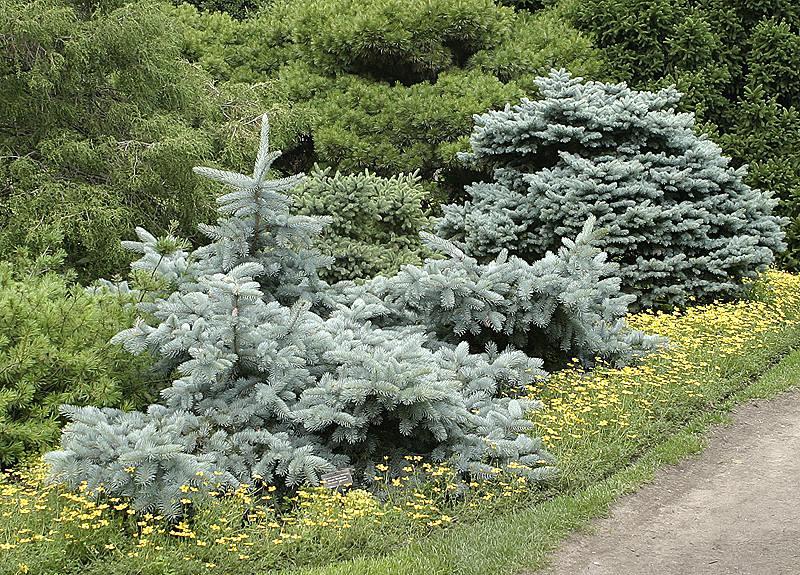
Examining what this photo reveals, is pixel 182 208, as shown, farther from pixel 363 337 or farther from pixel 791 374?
pixel 791 374

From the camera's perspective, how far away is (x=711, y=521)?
4.05 meters

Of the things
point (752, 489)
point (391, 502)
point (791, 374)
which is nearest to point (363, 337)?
point (391, 502)

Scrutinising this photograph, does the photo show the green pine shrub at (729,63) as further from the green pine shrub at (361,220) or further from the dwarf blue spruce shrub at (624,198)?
the green pine shrub at (361,220)

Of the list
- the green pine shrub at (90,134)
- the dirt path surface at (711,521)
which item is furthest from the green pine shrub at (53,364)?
the dirt path surface at (711,521)

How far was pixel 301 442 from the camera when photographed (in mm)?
4316

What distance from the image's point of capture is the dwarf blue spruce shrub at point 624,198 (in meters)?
7.72

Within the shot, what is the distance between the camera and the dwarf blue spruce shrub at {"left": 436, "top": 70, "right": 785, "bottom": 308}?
7719 mm

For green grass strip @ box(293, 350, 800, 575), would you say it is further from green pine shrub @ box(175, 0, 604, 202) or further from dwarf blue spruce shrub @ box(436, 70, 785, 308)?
green pine shrub @ box(175, 0, 604, 202)

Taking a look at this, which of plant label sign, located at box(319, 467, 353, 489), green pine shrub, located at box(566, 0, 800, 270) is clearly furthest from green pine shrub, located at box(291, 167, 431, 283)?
green pine shrub, located at box(566, 0, 800, 270)

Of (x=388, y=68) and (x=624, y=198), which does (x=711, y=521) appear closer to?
(x=624, y=198)

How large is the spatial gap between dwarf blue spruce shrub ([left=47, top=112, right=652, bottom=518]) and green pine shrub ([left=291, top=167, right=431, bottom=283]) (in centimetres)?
89

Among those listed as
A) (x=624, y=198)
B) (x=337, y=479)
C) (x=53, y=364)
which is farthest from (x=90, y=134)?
(x=624, y=198)

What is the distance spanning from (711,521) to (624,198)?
4.37 meters

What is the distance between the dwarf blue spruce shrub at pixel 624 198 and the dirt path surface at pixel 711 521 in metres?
2.92
